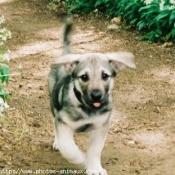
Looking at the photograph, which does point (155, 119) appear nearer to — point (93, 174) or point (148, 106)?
point (148, 106)

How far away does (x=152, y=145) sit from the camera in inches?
234

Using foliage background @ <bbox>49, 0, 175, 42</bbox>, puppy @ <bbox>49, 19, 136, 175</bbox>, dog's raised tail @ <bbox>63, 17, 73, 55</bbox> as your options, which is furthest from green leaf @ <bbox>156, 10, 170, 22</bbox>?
puppy @ <bbox>49, 19, 136, 175</bbox>

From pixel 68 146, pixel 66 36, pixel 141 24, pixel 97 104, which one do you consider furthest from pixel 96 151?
pixel 141 24

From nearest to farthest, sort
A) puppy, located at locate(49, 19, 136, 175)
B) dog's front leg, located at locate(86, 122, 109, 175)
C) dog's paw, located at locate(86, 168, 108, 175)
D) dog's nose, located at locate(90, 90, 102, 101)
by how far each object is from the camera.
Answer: dog's nose, located at locate(90, 90, 102, 101) → puppy, located at locate(49, 19, 136, 175) → dog's front leg, located at locate(86, 122, 109, 175) → dog's paw, located at locate(86, 168, 108, 175)

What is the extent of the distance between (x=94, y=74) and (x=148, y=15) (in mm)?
6042

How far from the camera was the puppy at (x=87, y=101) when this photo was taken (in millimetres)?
4523

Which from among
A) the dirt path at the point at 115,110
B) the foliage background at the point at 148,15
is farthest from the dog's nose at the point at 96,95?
the foliage background at the point at 148,15

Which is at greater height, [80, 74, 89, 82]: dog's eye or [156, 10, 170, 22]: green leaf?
[80, 74, 89, 82]: dog's eye

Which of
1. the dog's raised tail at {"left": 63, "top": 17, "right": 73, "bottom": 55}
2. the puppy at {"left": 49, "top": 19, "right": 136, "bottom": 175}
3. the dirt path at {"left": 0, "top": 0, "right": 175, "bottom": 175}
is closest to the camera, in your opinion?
the puppy at {"left": 49, "top": 19, "right": 136, "bottom": 175}

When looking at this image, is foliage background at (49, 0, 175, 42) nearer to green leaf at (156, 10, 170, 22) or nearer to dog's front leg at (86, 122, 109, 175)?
green leaf at (156, 10, 170, 22)

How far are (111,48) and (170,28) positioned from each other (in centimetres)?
128

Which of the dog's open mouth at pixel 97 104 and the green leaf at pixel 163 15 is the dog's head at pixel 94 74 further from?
the green leaf at pixel 163 15

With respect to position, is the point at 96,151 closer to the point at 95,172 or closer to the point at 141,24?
the point at 95,172

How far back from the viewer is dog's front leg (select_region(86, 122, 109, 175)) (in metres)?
4.91
